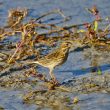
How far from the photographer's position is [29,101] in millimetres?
8133

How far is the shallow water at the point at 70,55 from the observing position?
7.98m

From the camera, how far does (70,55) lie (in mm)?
10320

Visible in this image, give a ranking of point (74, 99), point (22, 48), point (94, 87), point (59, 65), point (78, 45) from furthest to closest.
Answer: point (78, 45) → point (22, 48) → point (59, 65) → point (94, 87) → point (74, 99)

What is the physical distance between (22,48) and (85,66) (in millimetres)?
1150

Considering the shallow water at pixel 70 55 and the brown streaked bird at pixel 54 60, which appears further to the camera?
the brown streaked bird at pixel 54 60

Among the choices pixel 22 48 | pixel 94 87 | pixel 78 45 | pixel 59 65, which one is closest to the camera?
pixel 94 87

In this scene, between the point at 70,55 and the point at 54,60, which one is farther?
the point at 70,55

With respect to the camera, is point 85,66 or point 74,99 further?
point 85,66

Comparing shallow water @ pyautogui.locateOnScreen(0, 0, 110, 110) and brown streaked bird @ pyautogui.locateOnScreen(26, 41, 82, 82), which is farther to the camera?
brown streaked bird @ pyautogui.locateOnScreen(26, 41, 82, 82)

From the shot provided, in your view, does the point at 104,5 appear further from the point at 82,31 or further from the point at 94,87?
the point at 94,87

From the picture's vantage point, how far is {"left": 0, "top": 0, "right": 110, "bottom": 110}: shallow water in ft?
26.2

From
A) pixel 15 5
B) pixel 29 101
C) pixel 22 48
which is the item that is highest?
pixel 15 5

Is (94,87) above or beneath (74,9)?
beneath

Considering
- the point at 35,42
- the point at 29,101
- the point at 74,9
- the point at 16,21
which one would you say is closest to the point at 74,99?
the point at 29,101
